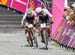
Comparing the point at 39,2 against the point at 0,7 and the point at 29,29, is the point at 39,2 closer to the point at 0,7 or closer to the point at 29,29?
the point at 0,7

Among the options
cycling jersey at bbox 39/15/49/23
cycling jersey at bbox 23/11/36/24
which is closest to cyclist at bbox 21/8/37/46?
cycling jersey at bbox 23/11/36/24

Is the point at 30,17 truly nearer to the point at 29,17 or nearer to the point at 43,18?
the point at 29,17

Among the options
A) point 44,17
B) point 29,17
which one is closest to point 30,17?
point 29,17

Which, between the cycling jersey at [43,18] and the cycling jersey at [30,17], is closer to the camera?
the cycling jersey at [43,18]

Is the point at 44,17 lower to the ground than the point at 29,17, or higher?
higher

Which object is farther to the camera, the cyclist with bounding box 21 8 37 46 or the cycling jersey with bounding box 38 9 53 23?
the cyclist with bounding box 21 8 37 46

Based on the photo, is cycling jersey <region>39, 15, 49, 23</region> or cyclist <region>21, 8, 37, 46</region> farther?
cyclist <region>21, 8, 37, 46</region>

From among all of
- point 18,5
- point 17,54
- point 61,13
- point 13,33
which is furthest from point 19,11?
point 17,54

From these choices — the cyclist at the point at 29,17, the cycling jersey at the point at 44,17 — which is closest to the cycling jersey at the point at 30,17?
the cyclist at the point at 29,17

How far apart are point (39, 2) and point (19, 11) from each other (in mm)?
2238

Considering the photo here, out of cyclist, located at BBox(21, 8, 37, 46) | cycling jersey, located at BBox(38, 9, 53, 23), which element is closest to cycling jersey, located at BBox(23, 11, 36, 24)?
cyclist, located at BBox(21, 8, 37, 46)

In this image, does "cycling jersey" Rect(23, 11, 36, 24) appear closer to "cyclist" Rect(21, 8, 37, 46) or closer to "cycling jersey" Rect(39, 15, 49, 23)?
"cyclist" Rect(21, 8, 37, 46)

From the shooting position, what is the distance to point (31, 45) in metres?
22.5

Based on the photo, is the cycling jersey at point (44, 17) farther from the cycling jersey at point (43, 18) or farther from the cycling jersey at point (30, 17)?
the cycling jersey at point (30, 17)
